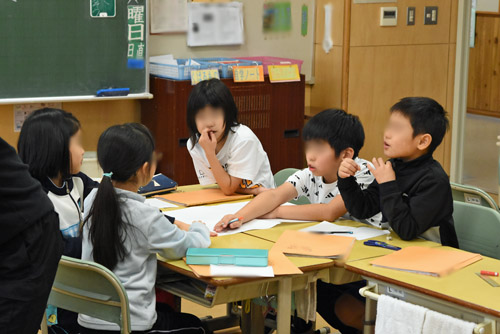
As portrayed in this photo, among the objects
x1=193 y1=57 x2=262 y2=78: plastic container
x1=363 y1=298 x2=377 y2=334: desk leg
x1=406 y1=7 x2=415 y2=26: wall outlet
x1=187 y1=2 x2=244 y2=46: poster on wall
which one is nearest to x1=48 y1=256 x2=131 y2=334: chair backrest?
x1=363 y1=298 x2=377 y2=334: desk leg

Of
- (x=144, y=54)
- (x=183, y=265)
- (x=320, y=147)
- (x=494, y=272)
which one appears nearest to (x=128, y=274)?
(x=183, y=265)

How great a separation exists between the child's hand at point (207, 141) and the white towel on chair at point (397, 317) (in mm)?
1208

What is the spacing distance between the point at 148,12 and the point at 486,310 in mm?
3144

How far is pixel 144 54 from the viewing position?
4.41m

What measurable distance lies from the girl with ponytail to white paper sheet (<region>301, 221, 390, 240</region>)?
0.50 meters

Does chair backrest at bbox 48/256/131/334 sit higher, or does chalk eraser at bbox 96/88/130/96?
chalk eraser at bbox 96/88/130/96

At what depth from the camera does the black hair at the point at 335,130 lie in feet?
8.37

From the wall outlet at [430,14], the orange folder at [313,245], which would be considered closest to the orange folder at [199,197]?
the orange folder at [313,245]

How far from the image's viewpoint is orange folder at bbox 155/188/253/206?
282 centimetres

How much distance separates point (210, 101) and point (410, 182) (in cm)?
97

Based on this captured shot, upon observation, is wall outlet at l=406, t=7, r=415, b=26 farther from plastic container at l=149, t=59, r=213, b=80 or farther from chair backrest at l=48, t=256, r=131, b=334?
chair backrest at l=48, t=256, r=131, b=334

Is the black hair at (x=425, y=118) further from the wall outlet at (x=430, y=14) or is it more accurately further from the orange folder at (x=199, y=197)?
Answer: the wall outlet at (x=430, y=14)

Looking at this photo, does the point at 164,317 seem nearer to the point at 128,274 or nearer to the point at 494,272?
the point at 128,274

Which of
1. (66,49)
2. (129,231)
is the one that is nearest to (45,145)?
(129,231)
